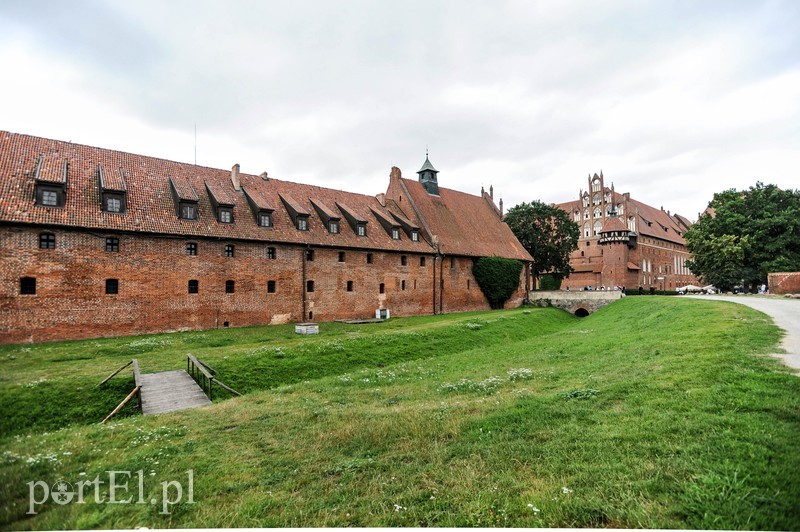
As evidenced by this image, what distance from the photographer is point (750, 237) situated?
36375 mm

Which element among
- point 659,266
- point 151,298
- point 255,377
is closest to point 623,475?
point 255,377

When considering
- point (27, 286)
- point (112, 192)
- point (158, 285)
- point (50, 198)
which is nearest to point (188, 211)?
point (112, 192)

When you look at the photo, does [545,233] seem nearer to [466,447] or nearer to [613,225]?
[613,225]

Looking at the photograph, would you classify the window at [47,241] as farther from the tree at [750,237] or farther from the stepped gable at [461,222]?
the tree at [750,237]

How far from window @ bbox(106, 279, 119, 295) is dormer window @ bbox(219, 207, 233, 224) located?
6.44 meters

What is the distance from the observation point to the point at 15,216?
16.8m

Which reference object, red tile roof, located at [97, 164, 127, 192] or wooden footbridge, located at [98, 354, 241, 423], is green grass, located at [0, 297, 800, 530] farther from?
red tile roof, located at [97, 164, 127, 192]

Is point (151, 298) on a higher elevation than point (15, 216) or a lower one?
lower

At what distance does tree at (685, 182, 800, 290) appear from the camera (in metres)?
35.1

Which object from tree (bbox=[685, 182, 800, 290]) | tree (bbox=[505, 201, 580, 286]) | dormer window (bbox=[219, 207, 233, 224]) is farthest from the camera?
tree (bbox=[505, 201, 580, 286])

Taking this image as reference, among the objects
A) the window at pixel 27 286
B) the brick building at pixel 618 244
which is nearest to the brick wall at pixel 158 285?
the window at pixel 27 286

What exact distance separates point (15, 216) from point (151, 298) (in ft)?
21.4

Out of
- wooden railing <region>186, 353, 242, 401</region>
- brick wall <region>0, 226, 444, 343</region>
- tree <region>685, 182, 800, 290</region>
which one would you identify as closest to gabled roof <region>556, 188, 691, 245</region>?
tree <region>685, 182, 800, 290</region>

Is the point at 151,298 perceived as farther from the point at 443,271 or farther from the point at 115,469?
the point at 443,271
